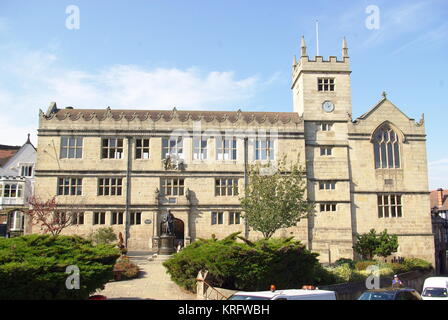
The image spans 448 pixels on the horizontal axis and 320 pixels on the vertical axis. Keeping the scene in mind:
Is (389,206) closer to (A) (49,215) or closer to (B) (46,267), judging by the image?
(A) (49,215)

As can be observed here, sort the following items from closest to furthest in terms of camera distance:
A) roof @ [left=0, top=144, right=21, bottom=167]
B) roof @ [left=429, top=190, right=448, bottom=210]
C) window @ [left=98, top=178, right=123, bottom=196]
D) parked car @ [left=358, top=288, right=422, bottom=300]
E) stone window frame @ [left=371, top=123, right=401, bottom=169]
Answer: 1. parked car @ [left=358, top=288, right=422, bottom=300]
2. window @ [left=98, top=178, right=123, bottom=196]
3. stone window frame @ [left=371, top=123, right=401, bottom=169]
4. roof @ [left=0, top=144, right=21, bottom=167]
5. roof @ [left=429, top=190, right=448, bottom=210]

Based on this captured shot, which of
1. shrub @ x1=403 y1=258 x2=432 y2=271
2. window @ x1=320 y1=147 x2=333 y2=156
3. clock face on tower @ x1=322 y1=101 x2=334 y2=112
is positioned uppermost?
clock face on tower @ x1=322 y1=101 x2=334 y2=112

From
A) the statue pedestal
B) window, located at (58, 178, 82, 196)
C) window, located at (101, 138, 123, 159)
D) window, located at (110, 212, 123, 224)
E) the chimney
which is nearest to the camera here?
the statue pedestal

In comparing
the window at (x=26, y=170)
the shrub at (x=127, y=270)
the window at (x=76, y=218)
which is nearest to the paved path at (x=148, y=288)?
the shrub at (x=127, y=270)

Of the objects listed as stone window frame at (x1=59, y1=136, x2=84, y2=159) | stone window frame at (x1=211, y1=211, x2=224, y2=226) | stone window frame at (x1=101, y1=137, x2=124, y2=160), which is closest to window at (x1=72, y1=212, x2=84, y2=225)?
stone window frame at (x1=59, y1=136, x2=84, y2=159)

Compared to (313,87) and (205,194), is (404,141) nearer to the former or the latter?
(313,87)

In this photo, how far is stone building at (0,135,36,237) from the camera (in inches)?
1657

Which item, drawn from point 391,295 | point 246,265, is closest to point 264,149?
point 246,265

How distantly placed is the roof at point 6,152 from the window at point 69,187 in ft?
46.8

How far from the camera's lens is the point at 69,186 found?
3684 cm

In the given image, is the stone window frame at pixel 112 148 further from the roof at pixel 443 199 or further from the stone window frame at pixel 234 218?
the roof at pixel 443 199

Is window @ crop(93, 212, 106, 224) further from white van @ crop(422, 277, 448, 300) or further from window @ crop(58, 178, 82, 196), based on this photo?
white van @ crop(422, 277, 448, 300)

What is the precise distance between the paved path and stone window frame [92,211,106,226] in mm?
12657

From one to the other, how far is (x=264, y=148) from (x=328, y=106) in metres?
7.74
